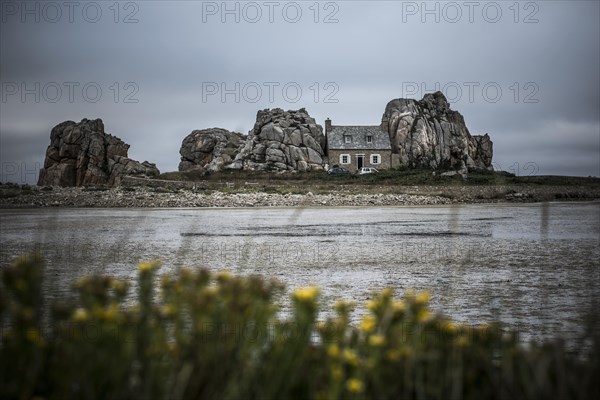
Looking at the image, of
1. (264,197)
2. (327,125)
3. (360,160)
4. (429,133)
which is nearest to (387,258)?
(264,197)

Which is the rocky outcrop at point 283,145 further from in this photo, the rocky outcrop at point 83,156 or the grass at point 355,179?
the rocky outcrop at point 83,156

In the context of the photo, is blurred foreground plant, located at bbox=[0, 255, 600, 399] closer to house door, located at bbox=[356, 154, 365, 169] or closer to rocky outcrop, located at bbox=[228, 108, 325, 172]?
rocky outcrop, located at bbox=[228, 108, 325, 172]

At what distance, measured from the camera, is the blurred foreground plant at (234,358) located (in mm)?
2270

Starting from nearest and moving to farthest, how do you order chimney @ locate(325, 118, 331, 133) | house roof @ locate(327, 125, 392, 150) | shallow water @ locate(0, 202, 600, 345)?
shallow water @ locate(0, 202, 600, 345) < house roof @ locate(327, 125, 392, 150) < chimney @ locate(325, 118, 331, 133)

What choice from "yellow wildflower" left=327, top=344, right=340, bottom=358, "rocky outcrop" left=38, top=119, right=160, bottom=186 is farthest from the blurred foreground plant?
"rocky outcrop" left=38, top=119, right=160, bottom=186

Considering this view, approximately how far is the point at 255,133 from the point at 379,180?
21.2 meters

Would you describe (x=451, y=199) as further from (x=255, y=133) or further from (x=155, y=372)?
(x=155, y=372)

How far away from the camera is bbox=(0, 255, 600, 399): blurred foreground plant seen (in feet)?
7.45

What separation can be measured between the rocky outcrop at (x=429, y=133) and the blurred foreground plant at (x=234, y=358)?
70100 mm

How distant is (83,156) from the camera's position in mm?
82375

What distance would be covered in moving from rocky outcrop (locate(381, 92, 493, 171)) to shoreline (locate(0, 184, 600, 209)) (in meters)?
21.2

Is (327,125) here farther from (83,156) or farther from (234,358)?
(234,358)

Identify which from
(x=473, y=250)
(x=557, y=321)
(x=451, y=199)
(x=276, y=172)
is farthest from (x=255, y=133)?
(x=557, y=321)

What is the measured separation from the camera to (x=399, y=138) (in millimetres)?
73062
